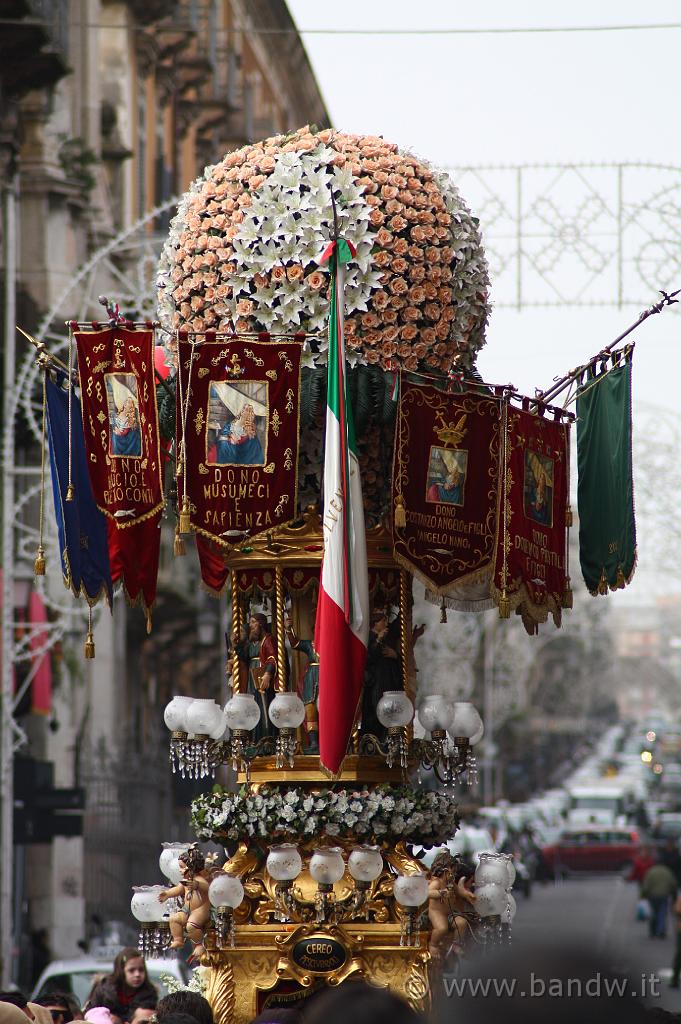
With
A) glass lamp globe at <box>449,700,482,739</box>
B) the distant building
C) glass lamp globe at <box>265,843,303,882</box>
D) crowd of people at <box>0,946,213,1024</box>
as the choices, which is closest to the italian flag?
glass lamp globe at <box>265,843,303,882</box>

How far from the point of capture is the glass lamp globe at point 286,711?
865 cm

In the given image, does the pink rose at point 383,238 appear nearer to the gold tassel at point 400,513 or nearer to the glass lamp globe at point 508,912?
the gold tassel at point 400,513

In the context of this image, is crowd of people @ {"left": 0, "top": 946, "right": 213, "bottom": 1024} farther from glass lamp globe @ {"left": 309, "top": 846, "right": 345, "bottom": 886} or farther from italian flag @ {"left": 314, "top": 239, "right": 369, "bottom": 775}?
italian flag @ {"left": 314, "top": 239, "right": 369, "bottom": 775}

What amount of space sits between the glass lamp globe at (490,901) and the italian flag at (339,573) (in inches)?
35.4

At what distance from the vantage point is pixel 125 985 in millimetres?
10562

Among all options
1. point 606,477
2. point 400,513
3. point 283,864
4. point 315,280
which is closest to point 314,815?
point 283,864

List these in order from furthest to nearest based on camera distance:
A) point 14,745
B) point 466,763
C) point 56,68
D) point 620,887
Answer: point 620,887, point 56,68, point 14,745, point 466,763

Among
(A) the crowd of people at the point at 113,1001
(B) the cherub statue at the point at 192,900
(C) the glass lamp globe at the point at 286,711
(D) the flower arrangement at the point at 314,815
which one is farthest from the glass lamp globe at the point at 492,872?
(A) the crowd of people at the point at 113,1001

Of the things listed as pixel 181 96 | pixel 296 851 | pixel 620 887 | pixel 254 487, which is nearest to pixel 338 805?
pixel 296 851

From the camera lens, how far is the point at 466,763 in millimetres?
9266

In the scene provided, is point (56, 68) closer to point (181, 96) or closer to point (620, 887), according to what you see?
point (181, 96)

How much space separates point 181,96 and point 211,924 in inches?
1282

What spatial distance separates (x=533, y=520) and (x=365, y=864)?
179cm

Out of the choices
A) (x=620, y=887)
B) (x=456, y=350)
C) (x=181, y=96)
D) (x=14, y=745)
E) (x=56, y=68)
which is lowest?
(x=620, y=887)
